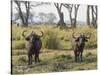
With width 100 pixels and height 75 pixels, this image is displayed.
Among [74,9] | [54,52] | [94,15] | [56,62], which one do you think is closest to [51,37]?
[54,52]

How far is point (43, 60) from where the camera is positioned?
200cm

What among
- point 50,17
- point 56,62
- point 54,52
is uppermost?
point 50,17

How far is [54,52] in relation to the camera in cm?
204

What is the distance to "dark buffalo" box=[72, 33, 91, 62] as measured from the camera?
2.11 meters

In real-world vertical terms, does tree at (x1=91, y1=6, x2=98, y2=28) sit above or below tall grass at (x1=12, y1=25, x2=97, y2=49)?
above

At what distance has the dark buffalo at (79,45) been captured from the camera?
6.91 feet

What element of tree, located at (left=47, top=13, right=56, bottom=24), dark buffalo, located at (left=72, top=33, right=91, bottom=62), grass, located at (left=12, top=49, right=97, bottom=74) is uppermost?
tree, located at (left=47, top=13, right=56, bottom=24)

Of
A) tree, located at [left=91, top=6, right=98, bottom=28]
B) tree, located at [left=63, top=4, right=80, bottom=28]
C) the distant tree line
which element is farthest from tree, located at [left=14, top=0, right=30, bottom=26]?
tree, located at [left=91, top=6, right=98, bottom=28]

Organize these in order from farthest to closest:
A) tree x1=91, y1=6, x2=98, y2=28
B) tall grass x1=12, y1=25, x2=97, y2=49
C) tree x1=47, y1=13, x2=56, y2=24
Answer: tree x1=91, y1=6, x2=98, y2=28, tree x1=47, y1=13, x2=56, y2=24, tall grass x1=12, y1=25, x2=97, y2=49

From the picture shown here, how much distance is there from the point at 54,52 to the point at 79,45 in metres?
0.29

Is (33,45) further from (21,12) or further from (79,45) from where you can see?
(79,45)

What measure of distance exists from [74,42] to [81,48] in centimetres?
11

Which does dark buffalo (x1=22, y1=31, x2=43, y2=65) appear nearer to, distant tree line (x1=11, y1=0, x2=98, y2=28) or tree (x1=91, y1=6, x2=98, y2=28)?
distant tree line (x1=11, y1=0, x2=98, y2=28)

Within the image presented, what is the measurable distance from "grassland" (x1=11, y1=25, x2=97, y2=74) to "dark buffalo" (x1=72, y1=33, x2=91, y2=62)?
0.04 m
